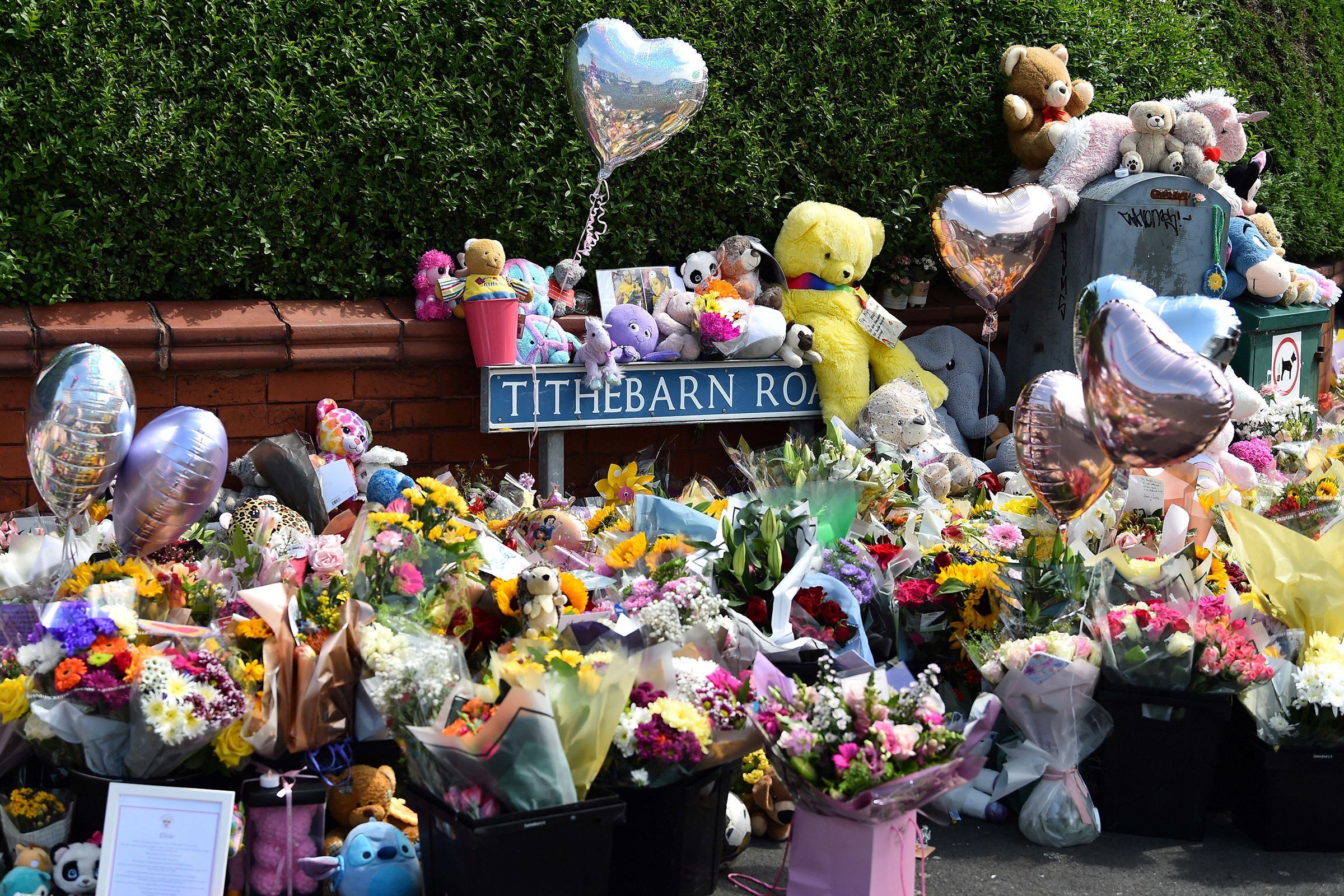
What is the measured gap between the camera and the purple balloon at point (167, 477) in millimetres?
3102

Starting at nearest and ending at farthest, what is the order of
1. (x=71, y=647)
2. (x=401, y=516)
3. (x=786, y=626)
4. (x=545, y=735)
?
(x=545, y=735)
(x=71, y=647)
(x=401, y=516)
(x=786, y=626)

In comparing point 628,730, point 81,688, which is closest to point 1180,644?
point 628,730

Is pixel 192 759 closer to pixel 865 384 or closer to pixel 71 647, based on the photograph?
pixel 71 647

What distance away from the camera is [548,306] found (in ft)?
16.6

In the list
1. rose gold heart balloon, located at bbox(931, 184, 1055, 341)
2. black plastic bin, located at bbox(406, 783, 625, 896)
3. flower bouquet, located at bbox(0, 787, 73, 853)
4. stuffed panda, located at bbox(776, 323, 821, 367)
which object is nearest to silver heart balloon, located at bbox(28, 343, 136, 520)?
flower bouquet, located at bbox(0, 787, 73, 853)

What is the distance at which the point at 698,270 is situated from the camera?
539cm

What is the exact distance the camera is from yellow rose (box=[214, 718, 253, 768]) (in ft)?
9.09

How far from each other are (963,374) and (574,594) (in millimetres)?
2919

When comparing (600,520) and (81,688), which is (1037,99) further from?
(81,688)

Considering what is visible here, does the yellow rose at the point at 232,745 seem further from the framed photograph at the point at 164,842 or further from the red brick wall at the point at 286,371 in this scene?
the red brick wall at the point at 286,371

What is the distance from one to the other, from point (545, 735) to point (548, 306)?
2.83m

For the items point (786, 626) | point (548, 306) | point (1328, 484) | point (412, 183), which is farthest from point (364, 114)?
point (1328, 484)

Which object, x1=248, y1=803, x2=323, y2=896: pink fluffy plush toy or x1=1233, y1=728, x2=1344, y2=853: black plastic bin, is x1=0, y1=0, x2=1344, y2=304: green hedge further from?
x1=1233, y1=728, x2=1344, y2=853: black plastic bin

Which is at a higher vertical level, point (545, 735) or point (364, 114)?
point (364, 114)
